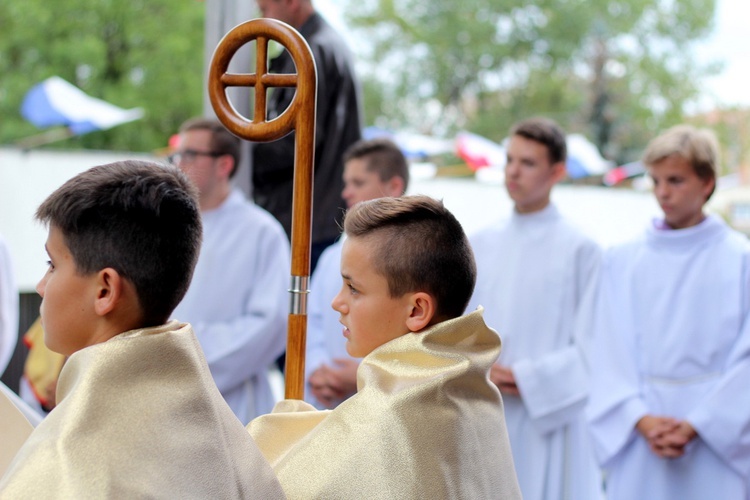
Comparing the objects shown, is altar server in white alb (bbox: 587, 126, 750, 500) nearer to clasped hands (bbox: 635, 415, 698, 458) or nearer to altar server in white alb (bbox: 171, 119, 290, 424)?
clasped hands (bbox: 635, 415, 698, 458)

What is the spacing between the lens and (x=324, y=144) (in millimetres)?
4930

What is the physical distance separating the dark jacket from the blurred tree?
27.3 meters

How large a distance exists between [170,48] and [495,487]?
2144 cm

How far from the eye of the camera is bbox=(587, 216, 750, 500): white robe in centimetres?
402

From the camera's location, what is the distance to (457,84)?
3275 cm

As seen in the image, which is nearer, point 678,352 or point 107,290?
point 107,290

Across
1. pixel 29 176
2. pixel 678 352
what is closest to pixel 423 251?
pixel 678 352

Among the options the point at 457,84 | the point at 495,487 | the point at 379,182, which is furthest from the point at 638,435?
the point at 457,84

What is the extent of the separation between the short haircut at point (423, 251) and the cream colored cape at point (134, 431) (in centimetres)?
60

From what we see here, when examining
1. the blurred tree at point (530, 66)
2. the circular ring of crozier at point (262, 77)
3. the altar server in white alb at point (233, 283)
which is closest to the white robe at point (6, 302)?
the altar server in white alb at point (233, 283)

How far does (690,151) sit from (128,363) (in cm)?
313

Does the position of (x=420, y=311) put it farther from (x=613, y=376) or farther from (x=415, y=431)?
(x=613, y=376)

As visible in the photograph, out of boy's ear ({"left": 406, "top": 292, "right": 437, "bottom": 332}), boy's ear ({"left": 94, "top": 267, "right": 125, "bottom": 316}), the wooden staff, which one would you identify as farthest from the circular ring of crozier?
boy's ear ({"left": 94, "top": 267, "right": 125, "bottom": 316})

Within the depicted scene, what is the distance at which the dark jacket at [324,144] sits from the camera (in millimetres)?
4832
